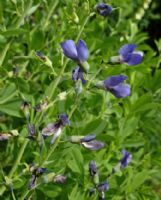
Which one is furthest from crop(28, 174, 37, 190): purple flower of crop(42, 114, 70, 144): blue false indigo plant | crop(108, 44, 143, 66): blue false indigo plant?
crop(108, 44, 143, 66): blue false indigo plant

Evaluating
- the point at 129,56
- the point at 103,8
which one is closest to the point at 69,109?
the point at 103,8

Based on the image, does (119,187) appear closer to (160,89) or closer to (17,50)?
(160,89)

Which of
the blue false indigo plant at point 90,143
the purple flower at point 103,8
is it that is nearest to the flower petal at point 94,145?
the blue false indigo plant at point 90,143

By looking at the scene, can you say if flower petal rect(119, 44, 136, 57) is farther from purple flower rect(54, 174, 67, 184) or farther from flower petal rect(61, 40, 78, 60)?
purple flower rect(54, 174, 67, 184)

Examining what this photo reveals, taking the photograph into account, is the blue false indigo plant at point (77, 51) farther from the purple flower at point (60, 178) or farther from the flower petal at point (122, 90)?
the purple flower at point (60, 178)

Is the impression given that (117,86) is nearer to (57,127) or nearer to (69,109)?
(57,127)
